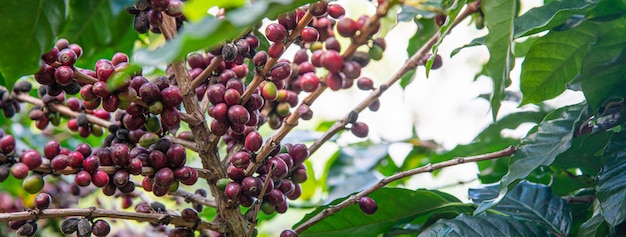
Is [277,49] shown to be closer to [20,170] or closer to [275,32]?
[275,32]

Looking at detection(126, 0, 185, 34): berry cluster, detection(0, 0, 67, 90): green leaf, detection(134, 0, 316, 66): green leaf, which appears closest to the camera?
detection(134, 0, 316, 66): green leaf

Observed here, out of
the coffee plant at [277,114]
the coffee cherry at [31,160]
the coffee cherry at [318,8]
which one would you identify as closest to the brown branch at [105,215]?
the coffee plant at [277,114]

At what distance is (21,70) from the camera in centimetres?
65

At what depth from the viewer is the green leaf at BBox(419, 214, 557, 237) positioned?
0.83 metres

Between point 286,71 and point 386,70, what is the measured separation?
383 cm

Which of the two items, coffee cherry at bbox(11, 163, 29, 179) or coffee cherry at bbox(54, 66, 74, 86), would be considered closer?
coffee cherry at bbox(54, 66, 74, 86)

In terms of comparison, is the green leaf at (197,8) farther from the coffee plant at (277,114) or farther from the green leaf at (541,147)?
the green leaf at (541,147)

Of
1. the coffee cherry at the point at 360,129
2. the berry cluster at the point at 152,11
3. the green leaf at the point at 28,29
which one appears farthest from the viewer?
the coffee cherry at the point at 360,129

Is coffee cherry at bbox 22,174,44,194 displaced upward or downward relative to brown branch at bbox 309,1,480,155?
upward

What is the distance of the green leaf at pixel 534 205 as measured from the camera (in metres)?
0.91

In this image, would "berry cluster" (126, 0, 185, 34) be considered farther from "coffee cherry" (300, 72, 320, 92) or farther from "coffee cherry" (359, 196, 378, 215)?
"coffee cherry" (359, 196, 378, 215)

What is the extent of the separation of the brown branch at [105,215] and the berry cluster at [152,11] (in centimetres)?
24

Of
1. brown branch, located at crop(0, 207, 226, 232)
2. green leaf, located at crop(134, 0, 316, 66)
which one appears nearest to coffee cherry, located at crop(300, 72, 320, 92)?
brown branch, located at crop(0, 207, 226, 232)

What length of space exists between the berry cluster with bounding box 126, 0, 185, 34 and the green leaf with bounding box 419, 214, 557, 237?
1.44ft
